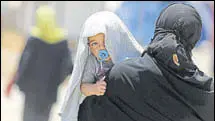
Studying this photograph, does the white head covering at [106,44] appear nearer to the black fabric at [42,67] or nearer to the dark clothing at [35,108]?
the black fabric at [42,67]

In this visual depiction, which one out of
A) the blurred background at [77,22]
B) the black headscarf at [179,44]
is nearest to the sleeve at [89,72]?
the black headscarf at [179,44]

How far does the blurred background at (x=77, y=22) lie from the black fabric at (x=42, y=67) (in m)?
1.63

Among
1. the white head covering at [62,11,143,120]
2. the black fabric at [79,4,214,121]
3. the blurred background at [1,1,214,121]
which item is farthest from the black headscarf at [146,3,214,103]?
the blurred background at [1,1,214,121]

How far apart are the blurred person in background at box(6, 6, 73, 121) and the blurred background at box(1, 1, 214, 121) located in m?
1.57

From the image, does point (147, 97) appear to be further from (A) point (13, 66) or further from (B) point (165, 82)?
(A) point (13, 66)

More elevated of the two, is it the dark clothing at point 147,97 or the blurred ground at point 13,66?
the dark clothing at point 147,97

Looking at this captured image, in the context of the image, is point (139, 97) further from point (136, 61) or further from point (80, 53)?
point (80, 53)

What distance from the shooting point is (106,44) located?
9.21ft

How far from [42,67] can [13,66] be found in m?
4.49

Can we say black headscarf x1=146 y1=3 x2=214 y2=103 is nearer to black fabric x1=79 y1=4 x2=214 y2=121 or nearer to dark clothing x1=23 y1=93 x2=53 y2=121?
black fabric x1=79 y1=4 x2=214 y2=121

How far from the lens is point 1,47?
10.9 meters

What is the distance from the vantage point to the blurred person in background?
5047mm

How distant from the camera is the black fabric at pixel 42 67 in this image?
16.5 ft

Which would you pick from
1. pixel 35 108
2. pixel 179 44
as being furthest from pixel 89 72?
pixel 35 108
